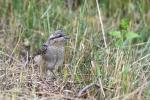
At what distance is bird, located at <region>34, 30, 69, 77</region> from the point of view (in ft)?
22.0

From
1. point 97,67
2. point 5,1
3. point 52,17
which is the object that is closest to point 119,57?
point 97,67

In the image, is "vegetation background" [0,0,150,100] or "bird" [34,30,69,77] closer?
"vegetation background" [0,0,150,100]

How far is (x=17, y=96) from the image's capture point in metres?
5.60

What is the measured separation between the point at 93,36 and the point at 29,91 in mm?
2198

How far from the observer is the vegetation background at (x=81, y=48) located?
5840 millimetres

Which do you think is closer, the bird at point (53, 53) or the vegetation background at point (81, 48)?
the vegetation background at point (81, 48)

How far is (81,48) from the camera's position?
717 cm

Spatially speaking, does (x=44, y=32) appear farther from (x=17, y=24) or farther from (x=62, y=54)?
(x=62, y=54)

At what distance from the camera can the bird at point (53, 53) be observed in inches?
264

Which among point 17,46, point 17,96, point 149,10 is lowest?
point 17,96

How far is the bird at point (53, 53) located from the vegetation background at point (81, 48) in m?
0.15

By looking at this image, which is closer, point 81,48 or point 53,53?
point 53,53

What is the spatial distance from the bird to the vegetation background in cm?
15

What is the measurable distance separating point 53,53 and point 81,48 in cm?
57
